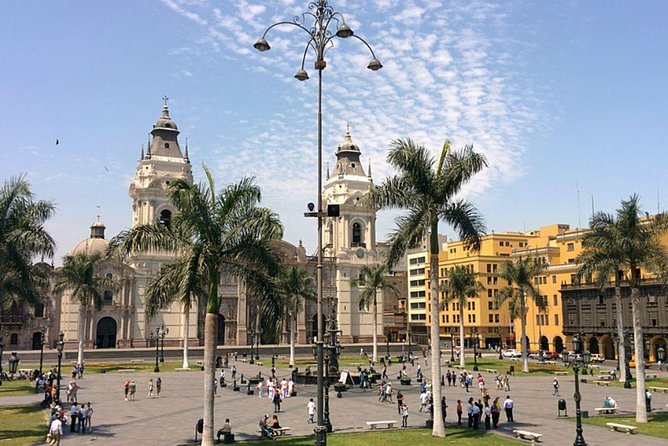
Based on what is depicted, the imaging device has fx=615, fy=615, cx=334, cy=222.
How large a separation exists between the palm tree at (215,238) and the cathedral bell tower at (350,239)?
70.0 metres

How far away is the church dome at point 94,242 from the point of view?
274ft

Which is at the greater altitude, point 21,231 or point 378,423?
point 21,231

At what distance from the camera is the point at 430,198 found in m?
24.9

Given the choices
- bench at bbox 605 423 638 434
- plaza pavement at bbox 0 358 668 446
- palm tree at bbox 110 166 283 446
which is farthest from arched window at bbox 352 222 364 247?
palm tree at bbox 110 166 283 446

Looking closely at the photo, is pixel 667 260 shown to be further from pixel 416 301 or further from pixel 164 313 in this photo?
pixel 416 301

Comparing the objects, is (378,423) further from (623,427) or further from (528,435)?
(623,427)

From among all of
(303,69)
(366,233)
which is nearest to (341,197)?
(366,233)

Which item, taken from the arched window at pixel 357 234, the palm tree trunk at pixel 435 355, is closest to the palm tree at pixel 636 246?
the palm tree trunk at pixel 435 355

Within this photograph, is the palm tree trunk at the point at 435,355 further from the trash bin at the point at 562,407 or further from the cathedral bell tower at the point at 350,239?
Result: the cathedral bell tower at the point at 350,239

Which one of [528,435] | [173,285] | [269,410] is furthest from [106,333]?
[528,435]

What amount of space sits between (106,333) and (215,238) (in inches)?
2563

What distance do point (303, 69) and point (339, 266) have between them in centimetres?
7467

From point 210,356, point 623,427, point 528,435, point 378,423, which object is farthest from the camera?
point 378,423

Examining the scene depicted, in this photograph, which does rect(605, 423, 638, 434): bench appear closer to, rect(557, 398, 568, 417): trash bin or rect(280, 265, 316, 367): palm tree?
rect(557, 398, 568, 417): trash bin
